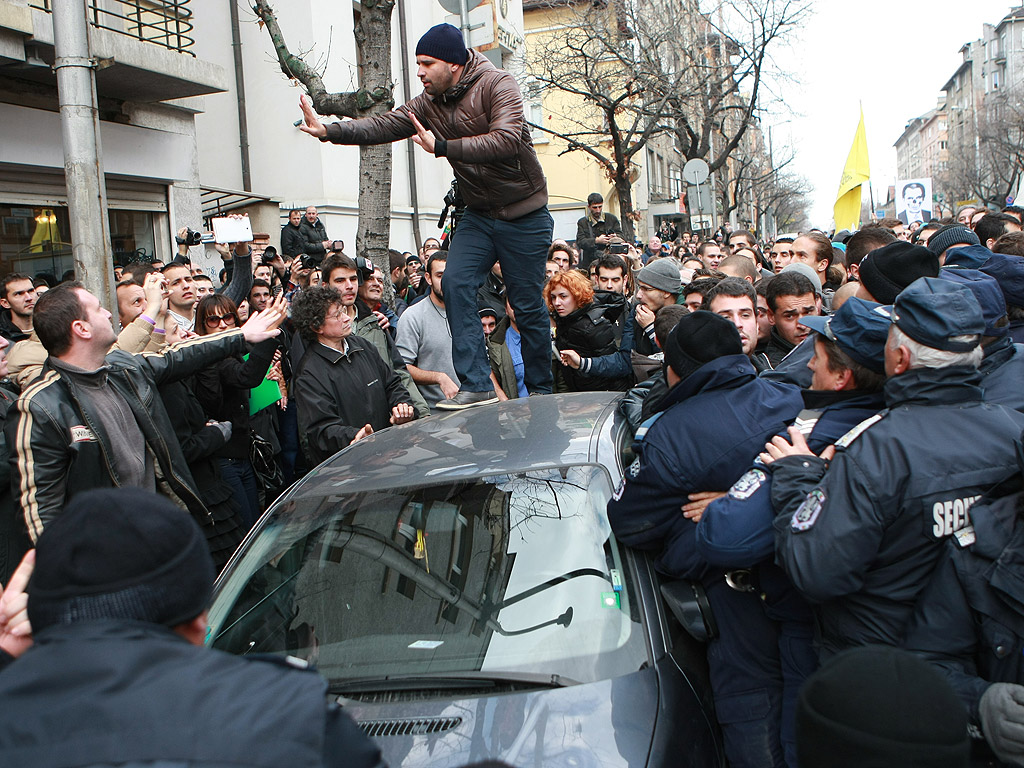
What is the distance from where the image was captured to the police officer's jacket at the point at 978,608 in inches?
88.0

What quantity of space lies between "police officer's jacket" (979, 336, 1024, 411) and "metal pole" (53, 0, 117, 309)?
464 cm

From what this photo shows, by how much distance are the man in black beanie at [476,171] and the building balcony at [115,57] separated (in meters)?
4.68

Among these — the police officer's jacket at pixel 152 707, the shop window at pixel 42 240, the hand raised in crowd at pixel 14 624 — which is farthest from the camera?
the shop window at pixel 42 240

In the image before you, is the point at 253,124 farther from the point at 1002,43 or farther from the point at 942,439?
the point at 1002,43

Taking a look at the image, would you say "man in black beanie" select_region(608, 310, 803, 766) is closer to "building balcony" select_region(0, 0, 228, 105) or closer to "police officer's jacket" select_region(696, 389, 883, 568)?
"police officer's jacket" select_region(696, 389, 883, 568)

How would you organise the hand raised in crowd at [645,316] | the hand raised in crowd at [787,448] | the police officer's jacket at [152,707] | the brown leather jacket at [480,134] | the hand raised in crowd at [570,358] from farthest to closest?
1. the hand raised in crowd at [645,316]
2. the hand raised in crowd at [570,358]
3. the brown leather jacket at [480,134]
4. the hand raised in crowd at [787,448]
5. the police officer's jacket at [152,707]

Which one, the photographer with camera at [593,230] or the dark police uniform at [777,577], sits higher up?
the photographer with camera at [593,230]

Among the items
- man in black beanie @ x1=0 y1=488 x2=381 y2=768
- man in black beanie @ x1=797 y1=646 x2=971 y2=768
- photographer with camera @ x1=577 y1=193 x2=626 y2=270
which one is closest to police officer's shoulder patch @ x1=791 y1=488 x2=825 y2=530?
A: man in black beanie @ x1=797 y1=646 x2=971 y2=768

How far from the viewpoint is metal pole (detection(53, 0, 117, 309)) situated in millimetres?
5316

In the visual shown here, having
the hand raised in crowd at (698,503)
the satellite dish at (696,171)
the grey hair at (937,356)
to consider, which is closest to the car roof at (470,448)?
the hand raised in crowd at (698,503)

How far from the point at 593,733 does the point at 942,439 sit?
3.87 feet

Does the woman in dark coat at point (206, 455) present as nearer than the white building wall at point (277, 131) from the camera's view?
Yes

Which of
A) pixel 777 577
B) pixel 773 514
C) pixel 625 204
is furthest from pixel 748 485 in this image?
pixel 625 204

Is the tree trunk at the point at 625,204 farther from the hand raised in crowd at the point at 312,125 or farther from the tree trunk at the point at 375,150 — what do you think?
the hand raised in crowd at the point at 312,125
